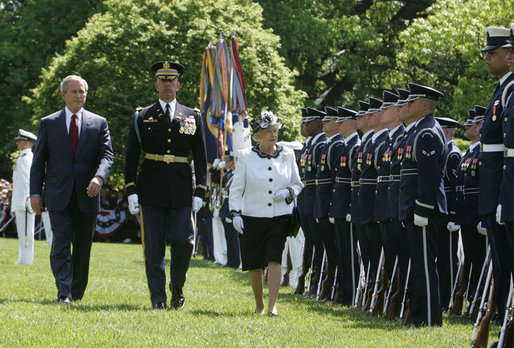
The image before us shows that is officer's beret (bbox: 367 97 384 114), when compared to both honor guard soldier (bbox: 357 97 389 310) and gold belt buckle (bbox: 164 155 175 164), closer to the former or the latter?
honor guard soldier (bbox: 357 97 389 310)

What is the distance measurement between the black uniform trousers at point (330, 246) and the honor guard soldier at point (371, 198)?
1.20 metres

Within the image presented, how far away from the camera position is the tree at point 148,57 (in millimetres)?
28844

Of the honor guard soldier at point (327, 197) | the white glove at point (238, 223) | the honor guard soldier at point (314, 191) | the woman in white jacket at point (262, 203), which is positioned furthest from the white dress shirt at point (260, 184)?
the honor guard soldier at point (314, 191)

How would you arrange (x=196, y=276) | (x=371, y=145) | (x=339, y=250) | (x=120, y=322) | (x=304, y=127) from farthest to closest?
(x=196, y=276)
(x=304, y=127)
(x=339, y=250)
(x=371, y=145)
(x=120, y=322)

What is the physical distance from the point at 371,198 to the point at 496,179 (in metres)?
3.34

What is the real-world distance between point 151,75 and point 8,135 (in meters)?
9.74

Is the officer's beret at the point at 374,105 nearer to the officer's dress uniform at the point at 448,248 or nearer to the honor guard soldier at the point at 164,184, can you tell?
the officer's dress uniform at the point at 448,248

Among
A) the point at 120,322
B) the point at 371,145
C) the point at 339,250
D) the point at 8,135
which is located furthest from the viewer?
the point at 8,135

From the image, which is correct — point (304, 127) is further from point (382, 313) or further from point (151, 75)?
point (151, 75)

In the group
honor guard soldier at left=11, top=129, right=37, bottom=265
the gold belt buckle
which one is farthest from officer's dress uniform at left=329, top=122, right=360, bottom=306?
honor guard soldier at left=11, top=129, right=37, bottom=265

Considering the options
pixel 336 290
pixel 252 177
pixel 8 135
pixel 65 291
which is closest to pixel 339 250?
pixel 336 290

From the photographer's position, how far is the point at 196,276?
15195 mm

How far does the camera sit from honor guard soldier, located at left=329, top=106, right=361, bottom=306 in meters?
11.3

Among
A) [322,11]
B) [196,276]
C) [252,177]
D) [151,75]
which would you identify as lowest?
[196,276]
